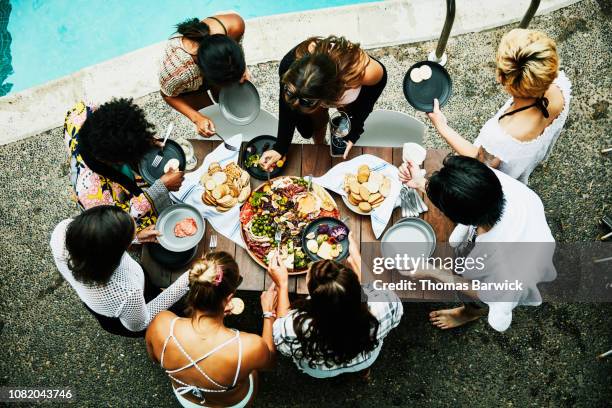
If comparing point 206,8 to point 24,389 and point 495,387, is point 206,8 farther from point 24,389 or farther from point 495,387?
point 495,387

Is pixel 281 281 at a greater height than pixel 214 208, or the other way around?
pixel 214 208

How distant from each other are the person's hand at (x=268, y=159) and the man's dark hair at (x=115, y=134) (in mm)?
605

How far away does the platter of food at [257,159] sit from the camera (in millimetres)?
2619

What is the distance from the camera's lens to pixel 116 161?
2.29 meters

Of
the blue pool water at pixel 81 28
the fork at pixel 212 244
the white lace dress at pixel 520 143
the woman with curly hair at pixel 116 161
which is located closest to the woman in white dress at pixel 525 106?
the white lace dress at pixel 520 143

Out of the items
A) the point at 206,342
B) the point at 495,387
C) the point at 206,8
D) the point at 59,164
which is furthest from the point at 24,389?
the point at 206,8

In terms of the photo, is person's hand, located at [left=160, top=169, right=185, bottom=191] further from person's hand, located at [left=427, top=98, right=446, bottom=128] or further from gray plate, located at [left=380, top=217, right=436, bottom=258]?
person's hand, located at [left=427, top=98, right=446, bottom=128]

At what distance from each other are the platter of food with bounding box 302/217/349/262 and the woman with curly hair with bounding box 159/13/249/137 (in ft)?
2.88

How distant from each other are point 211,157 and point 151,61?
72.3 inches

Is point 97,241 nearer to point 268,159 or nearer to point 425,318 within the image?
point 268,159

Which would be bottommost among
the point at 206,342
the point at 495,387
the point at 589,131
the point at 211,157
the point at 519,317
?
the point at 495,387

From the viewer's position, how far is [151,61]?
4039mm

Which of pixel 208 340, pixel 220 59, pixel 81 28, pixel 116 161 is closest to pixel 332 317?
pixel 208 340

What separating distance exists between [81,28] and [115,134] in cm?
357
